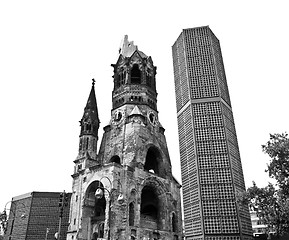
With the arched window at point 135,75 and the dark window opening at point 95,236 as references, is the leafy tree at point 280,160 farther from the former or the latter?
the arched window at point 135,75

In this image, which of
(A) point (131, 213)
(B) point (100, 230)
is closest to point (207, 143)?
(A) point (131, 213)

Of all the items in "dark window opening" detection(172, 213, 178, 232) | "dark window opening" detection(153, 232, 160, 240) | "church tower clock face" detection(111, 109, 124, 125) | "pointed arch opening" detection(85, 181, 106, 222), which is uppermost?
"church tower clock face" detection(111, 109, 124, 125)

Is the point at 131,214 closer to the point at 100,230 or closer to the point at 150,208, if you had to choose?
the point at 100,230

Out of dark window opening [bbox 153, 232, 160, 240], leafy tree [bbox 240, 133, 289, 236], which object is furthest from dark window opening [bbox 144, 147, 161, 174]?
leafy tree [bbox 240, 133, 289, 236]

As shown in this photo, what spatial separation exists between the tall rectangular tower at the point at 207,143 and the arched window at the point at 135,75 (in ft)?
24.1

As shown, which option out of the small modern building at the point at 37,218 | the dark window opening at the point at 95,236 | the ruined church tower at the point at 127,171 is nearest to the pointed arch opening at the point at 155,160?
the ruined church tower at the point at 127,171

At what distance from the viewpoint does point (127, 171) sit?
136 feet

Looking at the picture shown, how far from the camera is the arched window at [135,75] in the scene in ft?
186

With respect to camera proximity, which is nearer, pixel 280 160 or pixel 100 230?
pixel 280 160

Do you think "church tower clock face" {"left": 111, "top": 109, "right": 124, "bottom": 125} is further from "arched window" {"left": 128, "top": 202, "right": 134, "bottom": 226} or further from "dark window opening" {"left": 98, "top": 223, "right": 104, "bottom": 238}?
"dark window opening" {"left": 98, "top": 223, "right": 104, "bottom": 238}

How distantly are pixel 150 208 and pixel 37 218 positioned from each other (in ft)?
153

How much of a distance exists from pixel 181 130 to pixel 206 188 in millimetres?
12117

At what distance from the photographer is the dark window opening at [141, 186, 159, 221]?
4639 centimetres

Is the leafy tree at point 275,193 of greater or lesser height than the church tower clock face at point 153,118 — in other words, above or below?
below
